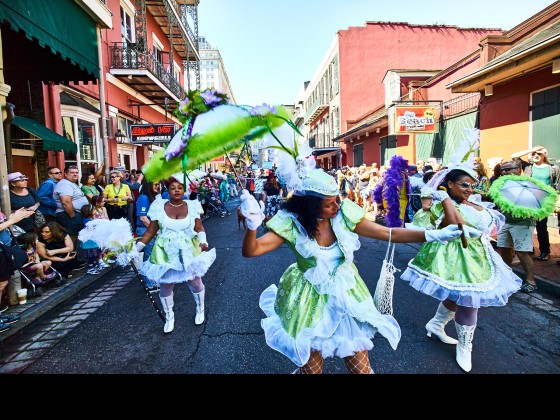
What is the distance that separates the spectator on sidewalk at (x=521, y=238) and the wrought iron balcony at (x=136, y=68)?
12.4 m

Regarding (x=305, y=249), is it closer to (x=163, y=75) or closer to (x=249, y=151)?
(x=249, y=151)

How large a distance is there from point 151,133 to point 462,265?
11216mm

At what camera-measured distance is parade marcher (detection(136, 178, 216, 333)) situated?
3.93 m

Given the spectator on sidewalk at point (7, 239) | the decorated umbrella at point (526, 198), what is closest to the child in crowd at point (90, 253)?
the spectator on sidewalk at point (7, 239)

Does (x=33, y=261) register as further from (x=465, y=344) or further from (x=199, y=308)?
(x=465, y=344)

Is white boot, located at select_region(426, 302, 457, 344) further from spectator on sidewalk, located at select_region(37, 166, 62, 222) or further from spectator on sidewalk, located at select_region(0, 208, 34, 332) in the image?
spectator on sidewalk, located at select_region(37, 166, 62, 222)

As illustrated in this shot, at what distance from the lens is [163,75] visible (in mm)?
15734

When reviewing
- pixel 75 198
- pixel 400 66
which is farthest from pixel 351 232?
pixel 400 66

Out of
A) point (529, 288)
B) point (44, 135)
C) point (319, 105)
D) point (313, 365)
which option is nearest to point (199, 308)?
point (313, 365)

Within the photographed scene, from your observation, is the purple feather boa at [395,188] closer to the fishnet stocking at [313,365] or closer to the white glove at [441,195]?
the white glove at [441,195]

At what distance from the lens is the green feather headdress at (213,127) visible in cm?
202

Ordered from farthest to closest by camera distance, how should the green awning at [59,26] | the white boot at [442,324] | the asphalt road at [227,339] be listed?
1. the green awning at [59,26]
2. the white boot at [442,324]
3. the asphalt road at [227,339]

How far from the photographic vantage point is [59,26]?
6.31 metres

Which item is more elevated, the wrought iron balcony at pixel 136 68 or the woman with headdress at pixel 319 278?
A: the wrought iron balcony at pixel 136 68
